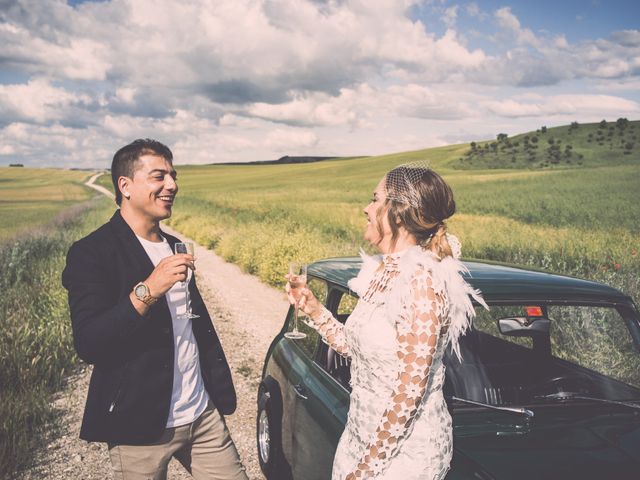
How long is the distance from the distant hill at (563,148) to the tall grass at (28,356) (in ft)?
200

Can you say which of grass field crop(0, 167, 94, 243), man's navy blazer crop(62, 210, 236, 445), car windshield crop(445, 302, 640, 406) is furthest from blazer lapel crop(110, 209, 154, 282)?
grass field crop(0, 167, 94, 243)

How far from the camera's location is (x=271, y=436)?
11.6 feet

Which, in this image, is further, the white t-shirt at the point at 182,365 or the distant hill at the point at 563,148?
the distant hill at the point at 563,148

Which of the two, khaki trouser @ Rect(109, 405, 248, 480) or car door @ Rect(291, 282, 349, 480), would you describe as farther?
car door @ Rect(291, 282, 349, 480)

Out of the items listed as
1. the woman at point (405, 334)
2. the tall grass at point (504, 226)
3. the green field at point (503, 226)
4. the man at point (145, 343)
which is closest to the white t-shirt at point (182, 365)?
the man at point (145, 343)

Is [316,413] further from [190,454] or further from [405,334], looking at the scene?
[405,334]

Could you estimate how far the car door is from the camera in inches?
97.5

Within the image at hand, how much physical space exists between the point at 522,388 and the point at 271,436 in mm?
1763

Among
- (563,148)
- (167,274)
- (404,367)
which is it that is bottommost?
(404,367)

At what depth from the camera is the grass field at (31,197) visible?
27297 millimetres

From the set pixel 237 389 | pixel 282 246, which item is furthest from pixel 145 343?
pixel 282 246

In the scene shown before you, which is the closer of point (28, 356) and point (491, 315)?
point (491, 315)

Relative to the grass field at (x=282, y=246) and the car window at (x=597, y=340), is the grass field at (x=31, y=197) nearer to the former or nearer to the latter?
the grass field at (x=282, y=246)

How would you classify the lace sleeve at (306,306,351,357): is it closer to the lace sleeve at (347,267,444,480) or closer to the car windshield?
the car windshield
